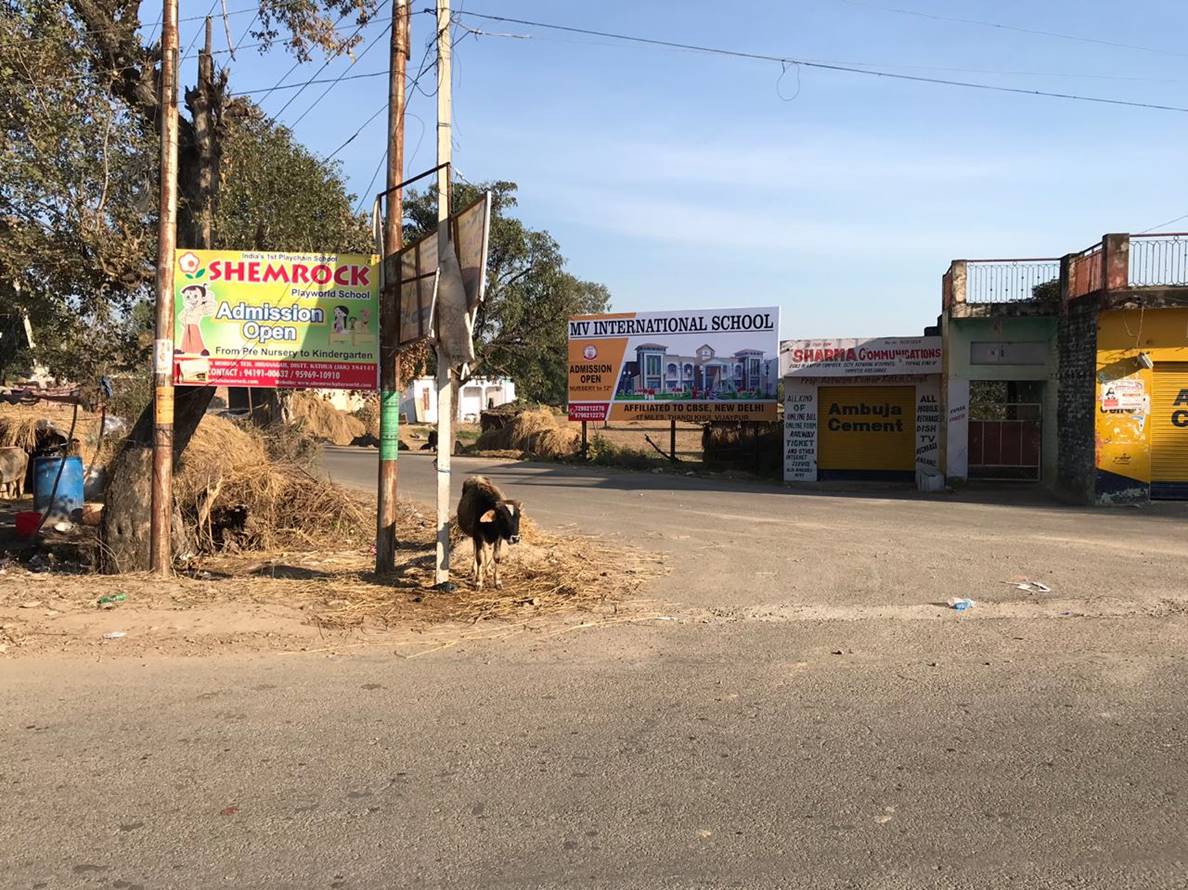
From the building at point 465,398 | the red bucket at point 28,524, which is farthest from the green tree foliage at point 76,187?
the building at point 465,398

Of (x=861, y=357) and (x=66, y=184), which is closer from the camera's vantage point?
(x=66, y=184)

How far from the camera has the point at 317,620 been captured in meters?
7.88

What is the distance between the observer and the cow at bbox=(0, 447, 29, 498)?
52.2 ft

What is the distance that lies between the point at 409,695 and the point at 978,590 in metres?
5.95

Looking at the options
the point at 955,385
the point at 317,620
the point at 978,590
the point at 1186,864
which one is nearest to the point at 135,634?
the point at 317,620

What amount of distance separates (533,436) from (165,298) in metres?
24.1

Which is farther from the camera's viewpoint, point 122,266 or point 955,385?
point 955,385

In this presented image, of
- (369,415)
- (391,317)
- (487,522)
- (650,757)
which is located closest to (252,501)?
(391,317)

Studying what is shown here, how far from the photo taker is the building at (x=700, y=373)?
26062mm

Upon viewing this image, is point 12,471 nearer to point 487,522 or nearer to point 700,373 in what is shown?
point 487,522

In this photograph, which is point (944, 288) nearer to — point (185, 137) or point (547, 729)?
point (185, 137)

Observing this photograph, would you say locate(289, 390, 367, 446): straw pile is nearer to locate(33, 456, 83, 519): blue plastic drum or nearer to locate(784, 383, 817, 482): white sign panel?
locate(784, 383, 817, 482): white sign panel

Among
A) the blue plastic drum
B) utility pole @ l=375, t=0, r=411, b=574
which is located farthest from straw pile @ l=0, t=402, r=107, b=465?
utility pole @ l=375, t=0, r=411, b=574

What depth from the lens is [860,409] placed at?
2486cm
